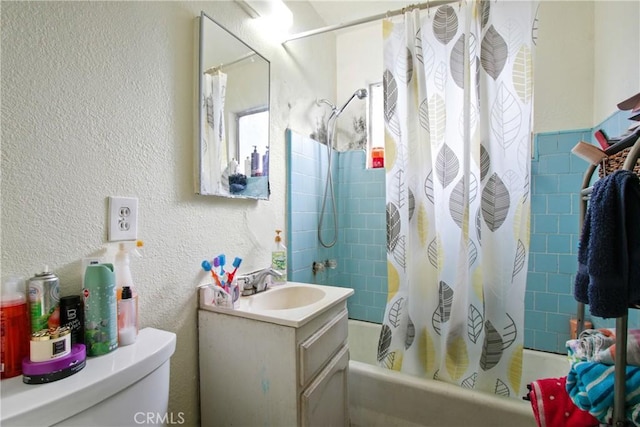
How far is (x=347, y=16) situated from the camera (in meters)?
2.03

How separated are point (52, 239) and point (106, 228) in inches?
4.6

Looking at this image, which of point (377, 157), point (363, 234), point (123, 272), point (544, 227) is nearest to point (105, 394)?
point (123, 272)

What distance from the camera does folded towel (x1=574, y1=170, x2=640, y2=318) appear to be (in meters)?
0.65

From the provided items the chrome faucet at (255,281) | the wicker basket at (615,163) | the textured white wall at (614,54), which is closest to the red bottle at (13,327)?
the chrome faucet at (255,281)

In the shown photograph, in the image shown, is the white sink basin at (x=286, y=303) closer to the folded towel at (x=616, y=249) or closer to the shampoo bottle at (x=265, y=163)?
the shampoo bottle at (x=265, y=163)

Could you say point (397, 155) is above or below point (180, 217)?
above

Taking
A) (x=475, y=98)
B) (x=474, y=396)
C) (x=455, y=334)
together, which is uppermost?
(x=475, y=98)

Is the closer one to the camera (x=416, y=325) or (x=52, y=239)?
(x=52, y=239)

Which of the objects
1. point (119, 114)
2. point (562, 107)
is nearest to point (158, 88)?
point (119, 114)

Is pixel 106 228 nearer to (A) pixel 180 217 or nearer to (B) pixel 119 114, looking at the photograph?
(A) pixel 180 217

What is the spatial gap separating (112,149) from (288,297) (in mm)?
895

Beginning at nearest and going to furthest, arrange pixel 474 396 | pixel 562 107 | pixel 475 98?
pixel 474 396, pixel 475 98, pixel 562 107

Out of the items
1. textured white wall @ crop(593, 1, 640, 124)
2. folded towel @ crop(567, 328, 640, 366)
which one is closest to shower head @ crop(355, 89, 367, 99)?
textured white wall @ crop(593, 1, 640, 124)

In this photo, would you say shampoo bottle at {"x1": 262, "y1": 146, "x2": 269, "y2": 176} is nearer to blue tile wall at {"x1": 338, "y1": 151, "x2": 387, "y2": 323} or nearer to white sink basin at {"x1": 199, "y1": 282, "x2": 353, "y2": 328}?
white sink basin at {"x1": 199, "y1": 282, "x2": 353, "y2": 328}
